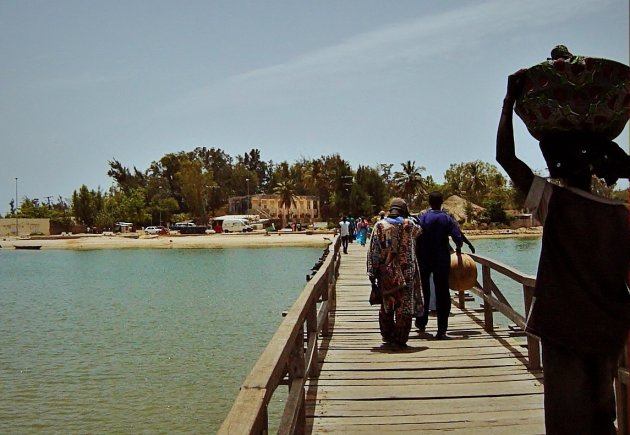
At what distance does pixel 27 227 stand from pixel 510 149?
331ft

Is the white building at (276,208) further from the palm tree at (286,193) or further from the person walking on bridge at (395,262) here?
the person walking on bridge at (395,262)

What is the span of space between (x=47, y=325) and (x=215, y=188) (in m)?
88.0

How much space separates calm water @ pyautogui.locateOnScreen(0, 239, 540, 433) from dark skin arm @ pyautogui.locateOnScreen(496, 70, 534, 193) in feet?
25.7

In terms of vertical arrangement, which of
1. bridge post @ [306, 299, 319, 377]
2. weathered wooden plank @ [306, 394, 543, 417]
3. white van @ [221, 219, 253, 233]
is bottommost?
weathered wooden plank @ [306, 394, 543, 417]

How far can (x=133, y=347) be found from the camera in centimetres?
1647

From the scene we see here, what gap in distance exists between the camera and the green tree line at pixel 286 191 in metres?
85.1

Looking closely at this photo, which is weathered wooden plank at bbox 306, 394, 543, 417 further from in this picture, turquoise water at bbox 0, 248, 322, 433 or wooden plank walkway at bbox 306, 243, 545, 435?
turquoise water at bbox 0, 248, 322, 433

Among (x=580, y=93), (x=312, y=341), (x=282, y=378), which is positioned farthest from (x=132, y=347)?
(x=580, y=93)

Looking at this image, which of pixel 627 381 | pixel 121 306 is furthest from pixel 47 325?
pixel 627 381

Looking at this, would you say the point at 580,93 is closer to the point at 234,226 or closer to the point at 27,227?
the point at 234,226

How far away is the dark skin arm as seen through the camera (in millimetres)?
2822

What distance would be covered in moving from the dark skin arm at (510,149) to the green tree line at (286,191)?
78.4 metres

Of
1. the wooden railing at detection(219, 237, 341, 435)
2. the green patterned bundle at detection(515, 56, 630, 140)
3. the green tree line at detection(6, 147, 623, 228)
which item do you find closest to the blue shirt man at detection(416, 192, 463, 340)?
the wooden railing at detection(219, 237, 341, 435)

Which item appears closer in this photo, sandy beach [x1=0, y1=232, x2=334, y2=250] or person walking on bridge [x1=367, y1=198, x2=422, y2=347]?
person walking on bridge [x1=367, y1=198, x2=422, y2=347]
